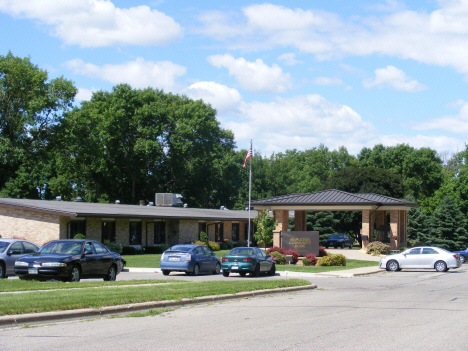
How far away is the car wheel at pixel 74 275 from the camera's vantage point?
57.7ft

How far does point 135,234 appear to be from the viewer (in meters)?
44.1

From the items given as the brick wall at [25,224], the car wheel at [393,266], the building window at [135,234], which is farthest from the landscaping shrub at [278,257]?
the brick wall at [25,224]

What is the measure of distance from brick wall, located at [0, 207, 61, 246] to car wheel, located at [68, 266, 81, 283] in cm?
1902

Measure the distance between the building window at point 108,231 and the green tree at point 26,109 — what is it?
17.6m

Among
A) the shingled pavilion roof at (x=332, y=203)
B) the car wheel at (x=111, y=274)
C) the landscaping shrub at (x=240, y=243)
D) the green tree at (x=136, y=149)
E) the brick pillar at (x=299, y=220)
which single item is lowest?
the landscaping shrub at (x=240, y=243)

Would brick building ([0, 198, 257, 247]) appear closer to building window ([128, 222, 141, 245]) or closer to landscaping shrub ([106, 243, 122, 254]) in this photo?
building window ([128, 222, 141, 245])

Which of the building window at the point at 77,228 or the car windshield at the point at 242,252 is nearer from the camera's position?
the car windshield at the point at 242,252

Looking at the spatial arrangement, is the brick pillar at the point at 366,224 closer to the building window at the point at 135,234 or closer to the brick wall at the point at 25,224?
the building window at the point at 135,234

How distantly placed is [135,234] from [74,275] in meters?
26.5

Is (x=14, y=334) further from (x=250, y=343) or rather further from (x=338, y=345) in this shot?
(x=338, y=345)

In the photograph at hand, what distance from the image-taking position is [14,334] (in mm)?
9250

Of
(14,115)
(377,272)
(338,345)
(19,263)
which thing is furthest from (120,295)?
(14,115)

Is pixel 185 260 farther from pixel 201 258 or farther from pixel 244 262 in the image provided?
pixel 244 262

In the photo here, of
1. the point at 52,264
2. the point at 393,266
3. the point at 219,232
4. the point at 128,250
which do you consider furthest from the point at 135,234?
the point at 52,264
